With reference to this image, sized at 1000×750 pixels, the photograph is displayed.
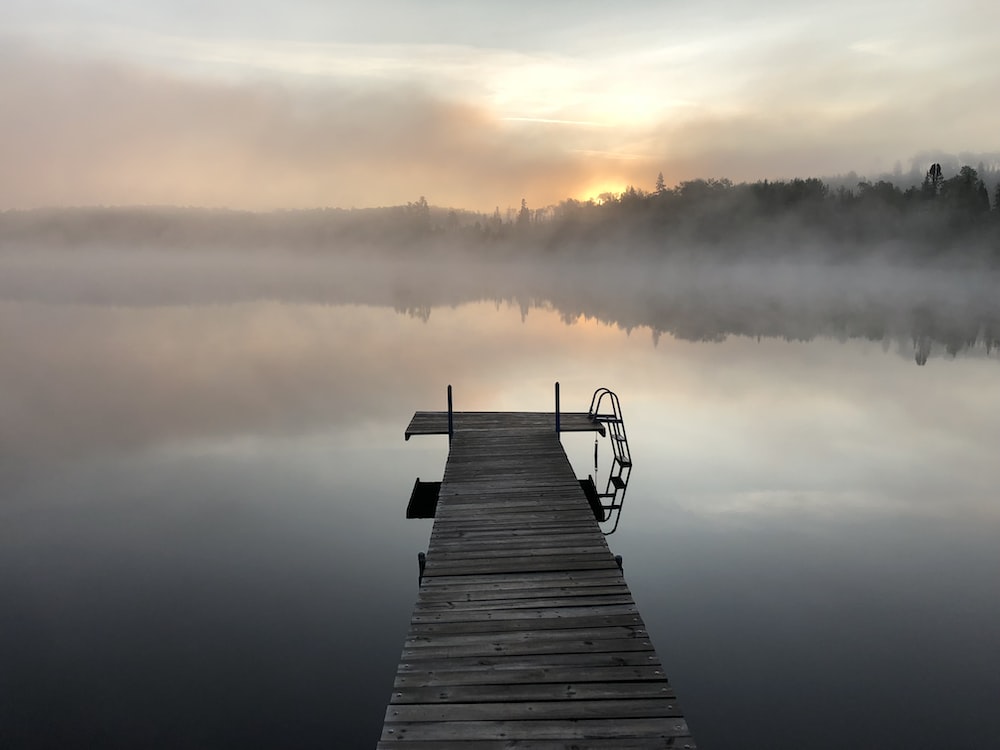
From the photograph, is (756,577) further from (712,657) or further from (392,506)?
(392,506)

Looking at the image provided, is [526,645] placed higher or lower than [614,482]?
higher

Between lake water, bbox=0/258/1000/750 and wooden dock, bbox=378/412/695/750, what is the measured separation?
1.94m

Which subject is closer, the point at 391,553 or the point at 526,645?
the point at 526,645

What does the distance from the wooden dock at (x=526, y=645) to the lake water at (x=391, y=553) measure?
1937 millimetres

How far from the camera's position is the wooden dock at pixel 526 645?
18.7 feet

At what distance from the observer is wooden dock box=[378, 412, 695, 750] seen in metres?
5.70

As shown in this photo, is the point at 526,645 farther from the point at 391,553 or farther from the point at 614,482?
the point at 614,482

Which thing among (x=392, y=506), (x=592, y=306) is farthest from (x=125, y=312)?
(x=392, y=506)

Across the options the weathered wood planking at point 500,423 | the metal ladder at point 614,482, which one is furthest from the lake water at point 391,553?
the weathered wood planking at point 500,423

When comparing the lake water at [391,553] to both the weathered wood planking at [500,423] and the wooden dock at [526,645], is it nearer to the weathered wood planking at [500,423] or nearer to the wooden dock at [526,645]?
the weathered wood planking at [500,423]

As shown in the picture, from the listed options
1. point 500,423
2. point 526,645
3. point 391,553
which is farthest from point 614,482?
point 526,645

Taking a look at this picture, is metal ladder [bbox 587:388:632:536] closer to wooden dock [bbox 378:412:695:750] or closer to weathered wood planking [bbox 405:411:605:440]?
weathered wood planking [bbox 405:411:605:440]

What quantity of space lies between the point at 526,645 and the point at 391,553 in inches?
264

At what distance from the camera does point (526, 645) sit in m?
6.94
